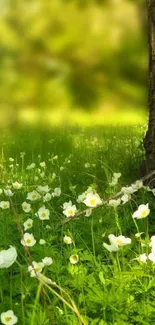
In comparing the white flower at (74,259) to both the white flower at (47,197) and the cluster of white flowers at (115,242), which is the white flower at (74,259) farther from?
the white flower at (47,197)

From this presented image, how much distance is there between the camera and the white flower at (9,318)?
65.1 inches

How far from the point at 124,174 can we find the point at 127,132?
1945mm

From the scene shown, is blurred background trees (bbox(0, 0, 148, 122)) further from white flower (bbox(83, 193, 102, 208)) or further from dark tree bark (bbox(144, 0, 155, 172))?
white flower (bbox(83, 193, 102, 208))

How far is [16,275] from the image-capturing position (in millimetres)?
2076

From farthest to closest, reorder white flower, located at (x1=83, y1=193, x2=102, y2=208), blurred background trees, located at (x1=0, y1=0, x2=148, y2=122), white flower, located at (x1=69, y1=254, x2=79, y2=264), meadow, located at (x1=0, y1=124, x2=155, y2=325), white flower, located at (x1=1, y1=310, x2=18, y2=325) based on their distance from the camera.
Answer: blurred background trees, located at (x1=0, y1=0, x2=148, y2=122) < white flower, located at (x1=83, y1=193, x2=102, y2=208) < white flower, located at (x1=69, y1=254, x2=79, y2=264) < meadow, located at (x1=0, y1=124, x2=155, y2=325) < white flower, located at (x1=1, y1=310, x2=18, y2=325)

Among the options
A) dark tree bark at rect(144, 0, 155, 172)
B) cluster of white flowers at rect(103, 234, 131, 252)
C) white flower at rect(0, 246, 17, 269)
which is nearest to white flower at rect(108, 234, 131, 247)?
cluster of white flowers at rect(103, 234, 131, 252)

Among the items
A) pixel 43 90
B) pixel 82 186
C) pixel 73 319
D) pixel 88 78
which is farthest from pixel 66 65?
pixel 73 319

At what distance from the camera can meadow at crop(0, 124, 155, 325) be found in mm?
1802

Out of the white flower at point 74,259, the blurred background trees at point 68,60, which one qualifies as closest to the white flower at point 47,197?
the blurred background trees at point 68,60

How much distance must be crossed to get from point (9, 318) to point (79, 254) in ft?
2.04

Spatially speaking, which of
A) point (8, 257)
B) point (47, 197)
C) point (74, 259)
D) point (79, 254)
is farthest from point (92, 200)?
point (8, 257)

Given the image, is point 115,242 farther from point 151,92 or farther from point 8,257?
point 151,92

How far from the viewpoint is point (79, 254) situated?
7.45 feet

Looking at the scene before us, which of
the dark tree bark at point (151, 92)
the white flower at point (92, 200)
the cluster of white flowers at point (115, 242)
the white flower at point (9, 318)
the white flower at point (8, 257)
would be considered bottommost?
the white flower at point (9, 318)
